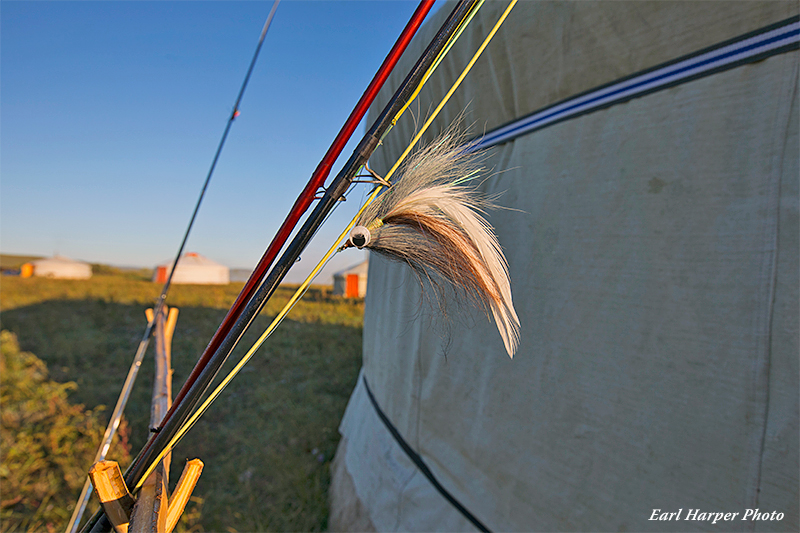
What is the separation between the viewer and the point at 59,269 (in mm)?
17031

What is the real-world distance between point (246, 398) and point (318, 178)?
445 centimetres

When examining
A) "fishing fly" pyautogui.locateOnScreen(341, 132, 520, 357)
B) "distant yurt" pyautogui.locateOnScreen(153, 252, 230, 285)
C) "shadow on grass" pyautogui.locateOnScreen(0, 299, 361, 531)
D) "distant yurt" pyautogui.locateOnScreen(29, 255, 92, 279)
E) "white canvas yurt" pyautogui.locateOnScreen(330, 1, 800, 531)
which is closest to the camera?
"fishing fly" pyautogui.locateOnScreen(341, 132, 520, 357)

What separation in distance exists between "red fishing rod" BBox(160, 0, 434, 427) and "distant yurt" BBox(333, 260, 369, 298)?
33.9 feet

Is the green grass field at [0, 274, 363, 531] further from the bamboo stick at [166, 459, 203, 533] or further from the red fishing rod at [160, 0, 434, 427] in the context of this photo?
the red fishing rod at [160, 0, 434, 427]

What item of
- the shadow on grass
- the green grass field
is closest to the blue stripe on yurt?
the green grass field

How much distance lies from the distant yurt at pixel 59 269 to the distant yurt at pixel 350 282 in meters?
12.7

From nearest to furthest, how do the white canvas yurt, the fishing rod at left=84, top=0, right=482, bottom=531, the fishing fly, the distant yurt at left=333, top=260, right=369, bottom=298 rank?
the fishing rod at left=84, top=0, right=482, bottom=531 < the fishing fly < the white canvas yurt < the distant yurt at left=333, top=260, right=369, bottom=298

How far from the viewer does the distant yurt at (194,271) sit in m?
15.8

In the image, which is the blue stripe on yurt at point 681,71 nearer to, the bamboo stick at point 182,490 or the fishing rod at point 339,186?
the fishing rod at point 339,186

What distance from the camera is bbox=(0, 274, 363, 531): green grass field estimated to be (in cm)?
268

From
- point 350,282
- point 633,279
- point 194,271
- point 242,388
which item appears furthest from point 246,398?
point 194,271

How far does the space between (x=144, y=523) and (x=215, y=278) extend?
58.3ft

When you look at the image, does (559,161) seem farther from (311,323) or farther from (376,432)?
(311,323)

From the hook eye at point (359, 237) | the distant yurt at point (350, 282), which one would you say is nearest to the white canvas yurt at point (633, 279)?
the hook eye at point (359, 237)
